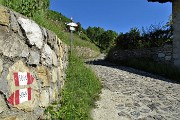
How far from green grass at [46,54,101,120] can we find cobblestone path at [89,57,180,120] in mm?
270

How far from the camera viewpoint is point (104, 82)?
918cm

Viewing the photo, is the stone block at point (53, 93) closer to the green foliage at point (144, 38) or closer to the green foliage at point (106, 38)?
the green foliage at point (144, 38)

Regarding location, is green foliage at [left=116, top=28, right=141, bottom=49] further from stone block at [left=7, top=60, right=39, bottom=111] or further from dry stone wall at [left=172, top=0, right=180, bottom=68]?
stone block at [left=7, top=60, right=39, bottom=111]

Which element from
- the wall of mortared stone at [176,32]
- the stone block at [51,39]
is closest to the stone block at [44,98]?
the stone block at [51,39]

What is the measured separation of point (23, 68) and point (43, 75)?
0.75 meters

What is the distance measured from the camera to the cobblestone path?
638cm

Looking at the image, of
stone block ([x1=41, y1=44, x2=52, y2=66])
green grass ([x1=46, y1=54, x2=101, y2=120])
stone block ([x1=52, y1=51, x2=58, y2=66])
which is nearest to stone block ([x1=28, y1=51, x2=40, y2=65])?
stone block ([x1=41, y1=44, x2=52, y2=66])

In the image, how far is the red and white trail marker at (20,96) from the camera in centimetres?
323

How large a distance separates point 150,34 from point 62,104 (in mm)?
11110

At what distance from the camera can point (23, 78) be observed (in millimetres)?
3508

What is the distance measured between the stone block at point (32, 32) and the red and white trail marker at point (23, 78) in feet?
1.48

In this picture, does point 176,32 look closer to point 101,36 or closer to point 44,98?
point 44,98

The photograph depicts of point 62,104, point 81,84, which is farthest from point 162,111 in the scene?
point 62,104

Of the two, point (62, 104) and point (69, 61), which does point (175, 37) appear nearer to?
point (69, 61)
